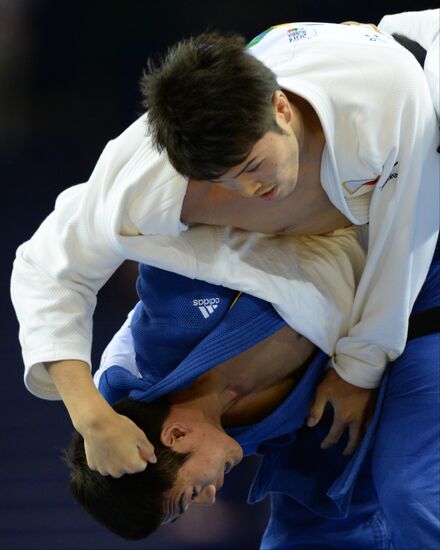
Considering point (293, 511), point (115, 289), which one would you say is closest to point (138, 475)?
point (293, 511)

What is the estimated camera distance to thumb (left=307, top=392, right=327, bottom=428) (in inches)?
67.6

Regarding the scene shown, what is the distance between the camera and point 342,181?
148 cm

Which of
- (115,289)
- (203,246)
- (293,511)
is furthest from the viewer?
(115,289)

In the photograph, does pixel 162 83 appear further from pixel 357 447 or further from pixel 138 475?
pixel 357 447

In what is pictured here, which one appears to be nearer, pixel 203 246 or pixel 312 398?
pixel 203 246

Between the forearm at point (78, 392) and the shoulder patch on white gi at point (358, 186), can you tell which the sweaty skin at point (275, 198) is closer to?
the shoulder patch on white gi at point (358, 186)

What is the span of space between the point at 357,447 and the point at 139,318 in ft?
1.48

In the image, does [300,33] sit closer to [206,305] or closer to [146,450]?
[206,305]

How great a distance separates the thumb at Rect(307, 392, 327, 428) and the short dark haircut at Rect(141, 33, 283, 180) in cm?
55

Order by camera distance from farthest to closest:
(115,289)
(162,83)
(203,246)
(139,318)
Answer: (115,289), (139,318), (203,246), (162,83)

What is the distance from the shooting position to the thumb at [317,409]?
172 cm

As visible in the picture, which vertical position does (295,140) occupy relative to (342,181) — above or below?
above

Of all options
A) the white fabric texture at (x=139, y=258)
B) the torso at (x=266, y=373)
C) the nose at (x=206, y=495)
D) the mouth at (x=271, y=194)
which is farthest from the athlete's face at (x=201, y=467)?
the mouth at (x=271, y=194)

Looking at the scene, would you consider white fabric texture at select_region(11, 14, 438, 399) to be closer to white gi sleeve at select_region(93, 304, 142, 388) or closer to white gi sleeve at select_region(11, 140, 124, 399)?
white gi sleeve at select_region(11, 140, 124, 399)
